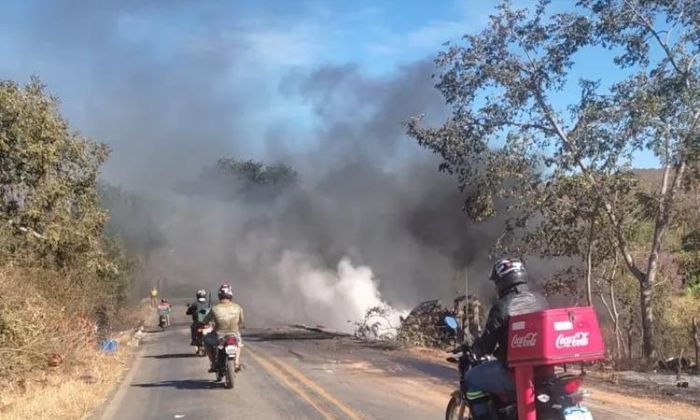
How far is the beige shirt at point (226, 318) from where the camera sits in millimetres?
12039

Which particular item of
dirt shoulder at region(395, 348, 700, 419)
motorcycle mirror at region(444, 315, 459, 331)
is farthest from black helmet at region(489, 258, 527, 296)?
dirt shoulder at region(395, 348, 700, 419)

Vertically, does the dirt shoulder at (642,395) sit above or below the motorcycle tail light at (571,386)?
below

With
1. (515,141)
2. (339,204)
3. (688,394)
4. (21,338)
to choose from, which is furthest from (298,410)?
(339,204)

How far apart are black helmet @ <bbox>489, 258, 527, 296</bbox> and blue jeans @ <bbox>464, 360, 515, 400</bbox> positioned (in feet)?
1.78

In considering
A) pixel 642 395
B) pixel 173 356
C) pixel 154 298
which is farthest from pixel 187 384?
pixel 154 298

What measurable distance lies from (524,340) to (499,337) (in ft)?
1.26

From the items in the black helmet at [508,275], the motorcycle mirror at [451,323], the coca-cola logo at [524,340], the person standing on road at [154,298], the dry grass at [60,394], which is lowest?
the dry grass at [60,394]

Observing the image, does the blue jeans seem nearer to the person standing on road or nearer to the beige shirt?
the beige shirt

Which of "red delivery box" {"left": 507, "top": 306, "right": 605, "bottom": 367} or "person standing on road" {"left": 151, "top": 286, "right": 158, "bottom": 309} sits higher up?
"person standing on road" {"left": 151, "top": 286, "right": 158, "bottom": 309}

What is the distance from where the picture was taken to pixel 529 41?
1673 centimetres

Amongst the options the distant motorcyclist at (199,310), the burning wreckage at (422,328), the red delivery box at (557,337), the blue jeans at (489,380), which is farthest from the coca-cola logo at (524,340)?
the distant motorcyclist at (199,310)

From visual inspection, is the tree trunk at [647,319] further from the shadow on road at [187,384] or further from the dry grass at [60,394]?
the dry grass at [60,394]

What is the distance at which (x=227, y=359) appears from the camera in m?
11.4

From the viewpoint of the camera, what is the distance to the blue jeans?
211 inches
